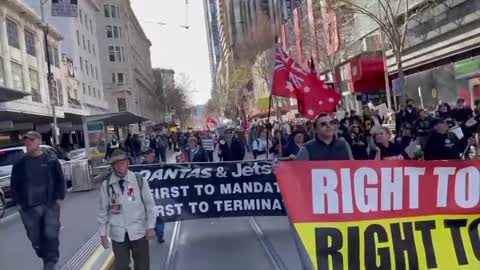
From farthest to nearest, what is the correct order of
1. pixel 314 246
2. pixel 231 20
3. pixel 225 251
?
pixel 231 20, pixel 225 251, pixel 314 246

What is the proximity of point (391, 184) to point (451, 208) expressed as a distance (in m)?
0.52

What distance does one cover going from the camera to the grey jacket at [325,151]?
596 cm

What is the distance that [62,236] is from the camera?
10.0m

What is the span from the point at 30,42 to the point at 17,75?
478 centimetres

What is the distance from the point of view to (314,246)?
456 centimetres

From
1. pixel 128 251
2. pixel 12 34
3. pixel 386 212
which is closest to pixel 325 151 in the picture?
pixel 386 212

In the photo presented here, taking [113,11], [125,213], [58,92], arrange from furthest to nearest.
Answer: [113,11] < [58,92] < [125,213]

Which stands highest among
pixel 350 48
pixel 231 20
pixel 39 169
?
pixel 231 20

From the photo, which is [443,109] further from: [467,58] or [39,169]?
[467,58]

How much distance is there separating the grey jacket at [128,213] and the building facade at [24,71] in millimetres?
25220

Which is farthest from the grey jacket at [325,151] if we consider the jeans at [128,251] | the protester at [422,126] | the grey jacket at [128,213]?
the protester at [422,126]

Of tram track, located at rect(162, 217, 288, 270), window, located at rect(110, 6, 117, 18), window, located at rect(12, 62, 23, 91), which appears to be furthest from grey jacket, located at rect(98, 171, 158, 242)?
window, located at rect(110, 6, 117, 18)

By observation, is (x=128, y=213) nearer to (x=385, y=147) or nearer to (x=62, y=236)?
(x=385, y=147)

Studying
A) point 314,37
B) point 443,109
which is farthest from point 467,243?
point 314,37
